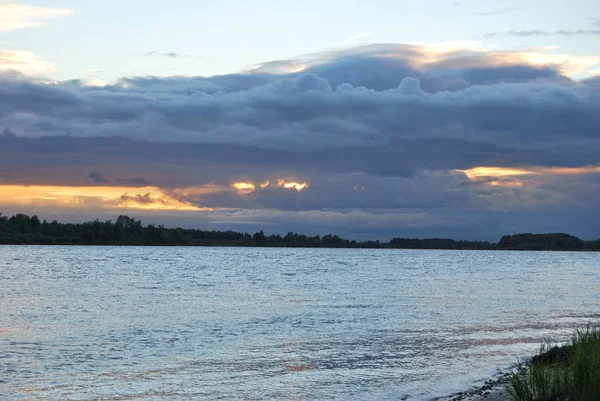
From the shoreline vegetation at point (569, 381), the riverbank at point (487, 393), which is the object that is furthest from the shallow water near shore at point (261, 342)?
the shoreline vegetation at point (569, 381)

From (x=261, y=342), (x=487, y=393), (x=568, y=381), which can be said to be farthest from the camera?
(x=261, y=342)

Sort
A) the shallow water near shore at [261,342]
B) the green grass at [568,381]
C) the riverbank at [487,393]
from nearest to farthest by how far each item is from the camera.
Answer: the green grass at [568,381] < the riverbank at [487,393] < the shallow water near shore at [261,342]

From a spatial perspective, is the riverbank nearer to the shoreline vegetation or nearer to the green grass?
the shoreline vegetation

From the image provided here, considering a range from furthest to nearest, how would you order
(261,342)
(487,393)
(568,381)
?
(261,342)
(487,393)
(568,381)

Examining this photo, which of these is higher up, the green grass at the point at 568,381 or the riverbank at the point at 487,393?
the green grass at the point at 568,381

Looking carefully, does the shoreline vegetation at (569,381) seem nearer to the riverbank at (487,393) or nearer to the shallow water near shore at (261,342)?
the riverbank at (487,393)

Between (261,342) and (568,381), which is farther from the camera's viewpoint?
(261,342)

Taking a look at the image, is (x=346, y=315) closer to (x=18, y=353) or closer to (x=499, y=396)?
(x=18, y=353)

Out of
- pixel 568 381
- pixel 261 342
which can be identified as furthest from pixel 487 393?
pixel 261 342

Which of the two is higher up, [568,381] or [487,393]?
[568,381]

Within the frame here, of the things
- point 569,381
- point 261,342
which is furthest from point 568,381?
point 261,342

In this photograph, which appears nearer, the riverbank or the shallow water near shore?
the riverbank

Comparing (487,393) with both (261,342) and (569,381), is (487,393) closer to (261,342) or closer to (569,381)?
(569,381)

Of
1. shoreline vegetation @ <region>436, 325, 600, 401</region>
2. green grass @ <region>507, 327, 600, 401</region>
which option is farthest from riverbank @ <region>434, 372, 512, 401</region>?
green grass @ <region>507, 327, 600, 401</region>
